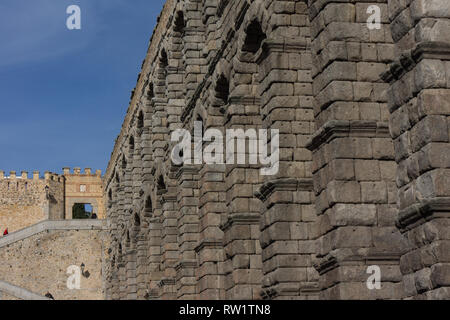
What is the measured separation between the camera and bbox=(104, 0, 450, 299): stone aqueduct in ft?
30.7

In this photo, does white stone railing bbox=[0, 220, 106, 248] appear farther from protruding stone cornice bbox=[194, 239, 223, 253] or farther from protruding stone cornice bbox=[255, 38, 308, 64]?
protruding stone cornice bbox=[255, 38, 308, 64]

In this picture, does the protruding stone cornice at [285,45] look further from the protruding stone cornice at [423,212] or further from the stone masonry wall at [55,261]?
the stone masonry wall at [55,261]

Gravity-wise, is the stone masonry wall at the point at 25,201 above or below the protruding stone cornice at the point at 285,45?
above

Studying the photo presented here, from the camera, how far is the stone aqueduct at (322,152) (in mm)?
9359

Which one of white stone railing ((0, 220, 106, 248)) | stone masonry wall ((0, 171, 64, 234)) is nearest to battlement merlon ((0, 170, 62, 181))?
stone masonry wall ((0, 171, 64, 234))

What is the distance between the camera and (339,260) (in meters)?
10.5

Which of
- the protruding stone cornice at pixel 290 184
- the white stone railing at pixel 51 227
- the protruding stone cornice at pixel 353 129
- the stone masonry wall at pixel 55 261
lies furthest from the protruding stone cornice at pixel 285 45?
the white stone railing at pixel 51 227

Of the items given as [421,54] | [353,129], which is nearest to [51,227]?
[353,129]

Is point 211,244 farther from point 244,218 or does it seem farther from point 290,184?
point 290,184

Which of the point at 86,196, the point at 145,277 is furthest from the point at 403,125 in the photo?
the point at 86,196

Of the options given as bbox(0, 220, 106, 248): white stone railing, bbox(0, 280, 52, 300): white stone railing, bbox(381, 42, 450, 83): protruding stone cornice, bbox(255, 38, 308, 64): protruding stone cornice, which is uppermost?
bbox(0, 220, 106, 248): white stone railing

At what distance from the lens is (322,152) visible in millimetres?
11305

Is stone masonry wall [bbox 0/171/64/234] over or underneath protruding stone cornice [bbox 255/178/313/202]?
over

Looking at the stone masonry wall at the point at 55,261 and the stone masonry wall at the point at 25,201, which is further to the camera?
the stone masonry wall at the point at 25,201
